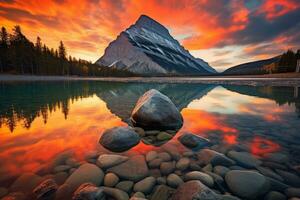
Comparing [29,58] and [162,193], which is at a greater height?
[29,58]

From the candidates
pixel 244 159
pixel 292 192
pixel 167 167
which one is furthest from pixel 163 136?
pixel 292 192

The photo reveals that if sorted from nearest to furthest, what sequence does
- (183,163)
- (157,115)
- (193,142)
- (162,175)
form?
(162,175), (183,163), (193,142), (157,115)

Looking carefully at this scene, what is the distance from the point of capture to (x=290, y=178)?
327cm

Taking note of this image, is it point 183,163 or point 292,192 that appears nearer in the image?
point 292,192

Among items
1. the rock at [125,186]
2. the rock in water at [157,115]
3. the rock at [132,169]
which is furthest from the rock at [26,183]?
the rock in water at [157,115]

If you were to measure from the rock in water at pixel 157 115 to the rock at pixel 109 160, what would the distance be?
2565 millimetres

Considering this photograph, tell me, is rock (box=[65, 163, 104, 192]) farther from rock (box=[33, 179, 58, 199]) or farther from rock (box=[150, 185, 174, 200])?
rock (box=[150, 185, 174, 200])

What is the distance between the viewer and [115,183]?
10.7ft

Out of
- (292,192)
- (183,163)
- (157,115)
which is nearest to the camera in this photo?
(292,192)

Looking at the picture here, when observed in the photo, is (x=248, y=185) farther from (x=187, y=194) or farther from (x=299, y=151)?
(x=299, y=151)

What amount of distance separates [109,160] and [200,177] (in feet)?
7.19

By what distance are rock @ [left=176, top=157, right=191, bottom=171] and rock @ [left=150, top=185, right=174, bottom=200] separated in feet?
2.59

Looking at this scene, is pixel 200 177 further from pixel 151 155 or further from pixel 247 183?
pixel 151 155

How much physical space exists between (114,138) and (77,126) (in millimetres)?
2950
